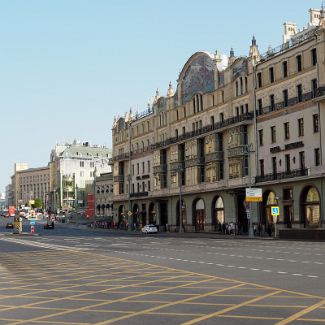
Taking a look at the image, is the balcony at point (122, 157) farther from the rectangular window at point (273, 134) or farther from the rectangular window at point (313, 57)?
the rectangular window at point (313, 57)

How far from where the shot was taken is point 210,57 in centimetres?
7756

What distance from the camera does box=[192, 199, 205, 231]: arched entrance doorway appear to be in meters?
79.2

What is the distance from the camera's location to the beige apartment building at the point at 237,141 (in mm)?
59125

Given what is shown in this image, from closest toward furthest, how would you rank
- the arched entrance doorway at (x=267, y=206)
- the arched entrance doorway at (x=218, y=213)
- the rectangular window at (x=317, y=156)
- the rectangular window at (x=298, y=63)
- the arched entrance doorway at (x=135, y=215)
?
the rectangular window at (x=317, y=156), the rectangular window at (x=298, y=63), the arched entrance doorway at (x=267, y=206), the arched entrance doorway at (x=218, y=213), the arched entrance doorway at (x=135, y=215)

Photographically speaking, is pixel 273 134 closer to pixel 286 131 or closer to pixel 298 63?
pixel 286 131

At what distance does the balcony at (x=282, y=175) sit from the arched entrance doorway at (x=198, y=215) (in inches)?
574

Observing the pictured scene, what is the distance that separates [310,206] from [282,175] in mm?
5015

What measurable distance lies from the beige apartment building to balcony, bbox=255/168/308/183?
0.11 m

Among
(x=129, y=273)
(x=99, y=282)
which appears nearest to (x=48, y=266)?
(x=129, y=273)

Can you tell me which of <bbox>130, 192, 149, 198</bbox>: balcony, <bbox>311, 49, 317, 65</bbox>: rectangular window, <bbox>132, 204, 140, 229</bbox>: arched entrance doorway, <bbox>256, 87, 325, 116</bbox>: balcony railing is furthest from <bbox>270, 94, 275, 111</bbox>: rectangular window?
<bbox>132, 204, 140, 229</bbox>: arched entrance doorway

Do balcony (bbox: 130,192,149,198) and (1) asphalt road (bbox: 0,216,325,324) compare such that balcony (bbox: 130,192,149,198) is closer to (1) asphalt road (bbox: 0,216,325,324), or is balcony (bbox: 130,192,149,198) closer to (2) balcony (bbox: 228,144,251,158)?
(2) balcony (bbox: 228,144,251,158)

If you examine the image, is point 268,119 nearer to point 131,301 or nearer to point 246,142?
point 246,142

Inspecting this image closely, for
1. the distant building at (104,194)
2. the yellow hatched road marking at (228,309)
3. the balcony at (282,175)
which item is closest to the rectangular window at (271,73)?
the balcony at (282,175)

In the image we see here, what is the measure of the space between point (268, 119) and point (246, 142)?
16.1 feet
